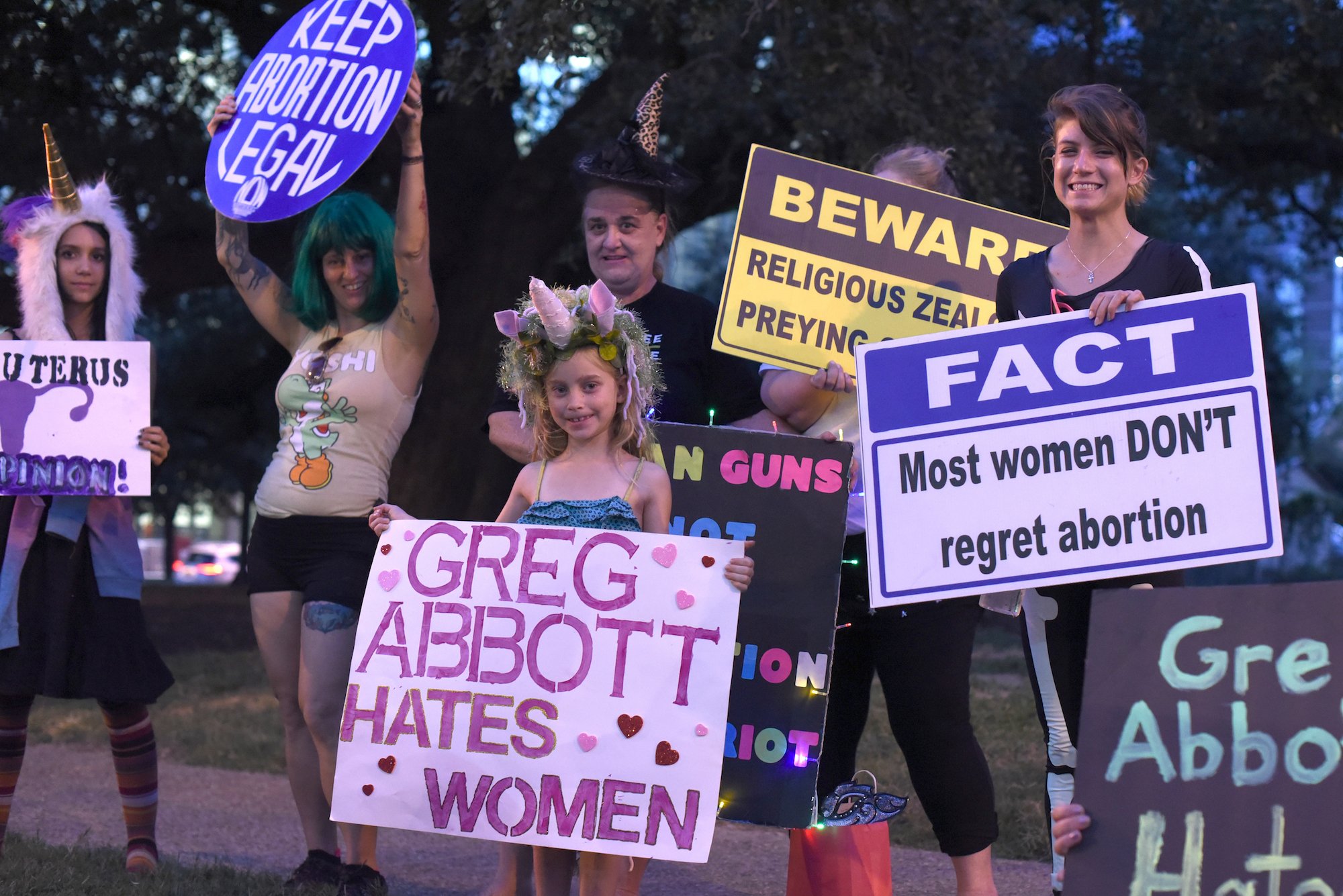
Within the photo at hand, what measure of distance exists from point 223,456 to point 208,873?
23.0 meters

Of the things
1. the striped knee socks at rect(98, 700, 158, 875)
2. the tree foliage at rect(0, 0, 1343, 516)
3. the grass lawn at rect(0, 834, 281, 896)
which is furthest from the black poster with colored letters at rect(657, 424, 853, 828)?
the tree foliage at rect(0, 0, 1343, 516)

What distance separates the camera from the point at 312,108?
414 centimetres

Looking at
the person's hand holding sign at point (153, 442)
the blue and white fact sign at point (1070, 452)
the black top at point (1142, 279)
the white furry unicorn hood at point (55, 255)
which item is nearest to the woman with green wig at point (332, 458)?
the person's hand holding sign at point (153, 442)

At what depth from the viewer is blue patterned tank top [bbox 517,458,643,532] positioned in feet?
11.1

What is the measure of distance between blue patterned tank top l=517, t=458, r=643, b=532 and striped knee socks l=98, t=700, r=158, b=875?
180cm

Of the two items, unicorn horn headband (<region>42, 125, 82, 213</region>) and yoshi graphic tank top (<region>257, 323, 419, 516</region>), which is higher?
unicorn horn headband (<region>42, 125, 82, 213</region>)

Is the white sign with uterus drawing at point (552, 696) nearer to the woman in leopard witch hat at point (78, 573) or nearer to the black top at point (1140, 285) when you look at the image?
the black top at point (1140, 285)

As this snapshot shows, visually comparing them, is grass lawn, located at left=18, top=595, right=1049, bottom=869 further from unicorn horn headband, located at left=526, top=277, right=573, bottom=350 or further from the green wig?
unicorn horn headband, located at left=526, top=277, right=573, bottom=350

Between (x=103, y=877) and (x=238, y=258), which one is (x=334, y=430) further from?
(x=103, y=877)

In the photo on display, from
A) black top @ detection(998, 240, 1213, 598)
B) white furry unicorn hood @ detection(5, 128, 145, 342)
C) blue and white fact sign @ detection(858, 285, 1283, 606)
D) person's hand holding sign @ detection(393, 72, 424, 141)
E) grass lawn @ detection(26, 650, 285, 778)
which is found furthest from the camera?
grass lawn @ detection(26, 650, 285, 778)

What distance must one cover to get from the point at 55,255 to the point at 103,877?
199cm

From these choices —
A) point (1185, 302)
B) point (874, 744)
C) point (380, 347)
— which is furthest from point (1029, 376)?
point (874, 744)

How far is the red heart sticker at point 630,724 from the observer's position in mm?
3143

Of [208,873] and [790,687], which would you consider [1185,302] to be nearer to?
[790,687]
